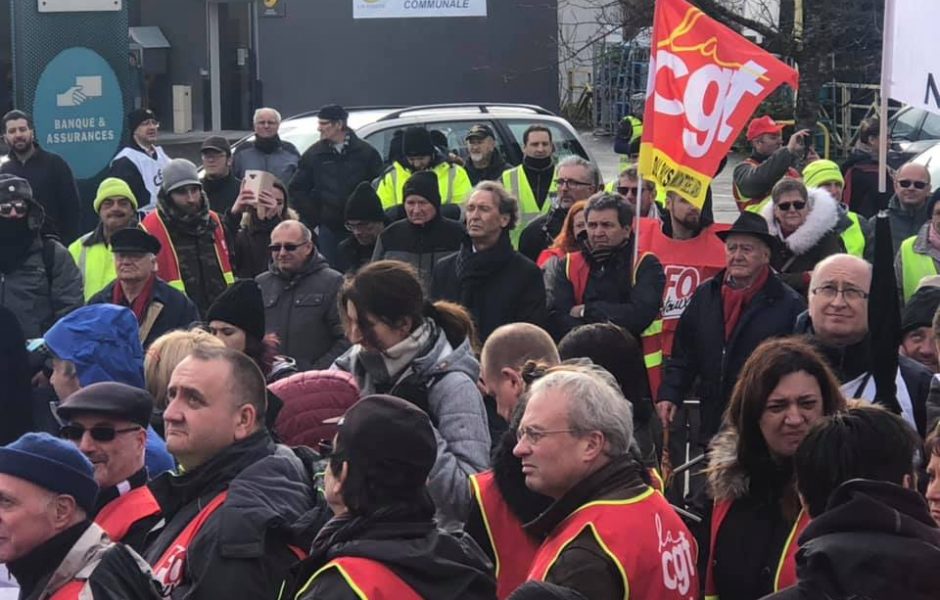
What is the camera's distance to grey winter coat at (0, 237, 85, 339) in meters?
8.41

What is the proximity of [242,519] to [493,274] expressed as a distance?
410 centimetres

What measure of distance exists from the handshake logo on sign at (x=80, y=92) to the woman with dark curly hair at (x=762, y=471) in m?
9.23

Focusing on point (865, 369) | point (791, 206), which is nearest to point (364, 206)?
point (791, 206)

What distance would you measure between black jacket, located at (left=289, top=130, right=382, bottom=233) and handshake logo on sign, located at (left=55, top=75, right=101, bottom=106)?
1981 mm

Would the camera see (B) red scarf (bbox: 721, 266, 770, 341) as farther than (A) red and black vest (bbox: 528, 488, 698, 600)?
Yes

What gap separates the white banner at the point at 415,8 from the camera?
95.4 feet

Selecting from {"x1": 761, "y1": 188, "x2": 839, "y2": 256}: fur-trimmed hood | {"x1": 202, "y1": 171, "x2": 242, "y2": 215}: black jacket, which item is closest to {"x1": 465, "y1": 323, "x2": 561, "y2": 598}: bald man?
{"x1": 761, "y1": 188, "x2": 839, "y2": 256}: fur-trimmed hood

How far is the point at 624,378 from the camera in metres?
5.26

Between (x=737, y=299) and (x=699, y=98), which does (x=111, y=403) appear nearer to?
(x=737, y=299)

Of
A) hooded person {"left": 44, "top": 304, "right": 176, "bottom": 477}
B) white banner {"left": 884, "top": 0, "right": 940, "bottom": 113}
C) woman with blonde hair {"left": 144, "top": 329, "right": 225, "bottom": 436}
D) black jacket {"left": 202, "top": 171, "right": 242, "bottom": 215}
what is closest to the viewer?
white banner {"left": 884, "top": 0, "right": 940, "bottom": 113}

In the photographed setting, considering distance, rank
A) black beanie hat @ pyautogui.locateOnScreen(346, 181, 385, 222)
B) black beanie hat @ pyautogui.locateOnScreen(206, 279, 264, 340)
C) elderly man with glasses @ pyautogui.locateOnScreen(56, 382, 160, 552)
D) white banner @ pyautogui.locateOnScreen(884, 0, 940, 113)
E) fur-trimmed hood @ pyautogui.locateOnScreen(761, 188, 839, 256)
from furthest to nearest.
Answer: black beanie hat @ pyautogui.locateOnScreen(346, 181, 385, 222) < fur-trimmed hood @ pyautogui.locateOnScreen(761, 188, 839, 256) < black beanie hat @ pyautogui.locateOnScreen(206, 279, 264, 340) < white banner @ pyautogui.locateOnScreen(884, 0, 940, 113) < elderly man with glasses @ pyautogui.locateOnScreen(56, 382, 160, 552)

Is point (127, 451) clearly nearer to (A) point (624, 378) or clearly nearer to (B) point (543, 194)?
(A) point (624, 378)

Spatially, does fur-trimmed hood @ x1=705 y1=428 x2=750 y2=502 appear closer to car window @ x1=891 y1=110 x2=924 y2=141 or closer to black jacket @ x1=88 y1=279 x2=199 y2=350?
black jacket @ x1=88 y1=279 x2=199 y2=350

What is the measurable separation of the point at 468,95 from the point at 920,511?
2671 centimetres
